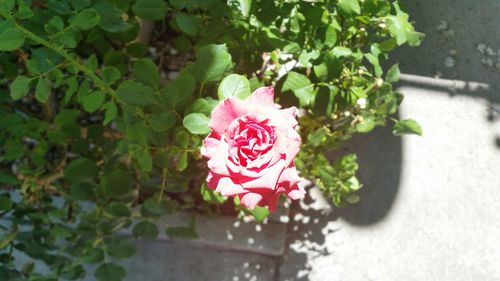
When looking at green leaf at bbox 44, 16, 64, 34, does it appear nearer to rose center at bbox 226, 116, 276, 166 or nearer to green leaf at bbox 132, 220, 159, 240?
rose center at bbox 226, 116, 276, 166

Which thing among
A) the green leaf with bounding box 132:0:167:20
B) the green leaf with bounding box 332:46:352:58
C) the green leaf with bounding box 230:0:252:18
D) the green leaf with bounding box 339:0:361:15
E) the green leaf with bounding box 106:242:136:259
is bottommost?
the green leaf with bounding box 106:242:136:259

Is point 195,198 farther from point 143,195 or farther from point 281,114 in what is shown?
point 281,114

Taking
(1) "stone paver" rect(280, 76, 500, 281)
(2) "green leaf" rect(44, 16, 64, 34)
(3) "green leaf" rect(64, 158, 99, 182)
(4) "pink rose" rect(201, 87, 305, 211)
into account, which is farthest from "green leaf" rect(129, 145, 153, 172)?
(1) "stone paver" rect(280, 76, 500, 281)

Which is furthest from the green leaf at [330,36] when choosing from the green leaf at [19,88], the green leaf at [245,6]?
the green leaf at [19,88]

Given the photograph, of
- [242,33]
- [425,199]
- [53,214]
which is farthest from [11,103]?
[425,199]

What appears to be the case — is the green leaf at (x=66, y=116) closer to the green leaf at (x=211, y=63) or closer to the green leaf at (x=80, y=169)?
the green leaf at (x=80, y=169)
